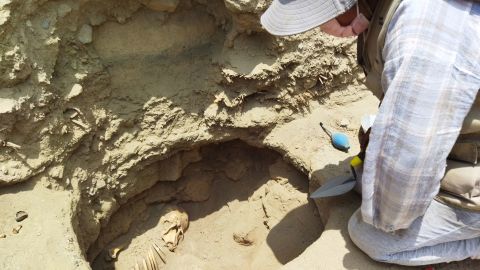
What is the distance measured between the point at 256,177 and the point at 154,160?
0.74 metres

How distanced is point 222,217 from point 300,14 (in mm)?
1852

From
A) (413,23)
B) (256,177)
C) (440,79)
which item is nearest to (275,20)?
(413,23)

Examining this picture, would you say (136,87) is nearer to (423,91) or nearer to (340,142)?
(340,142)

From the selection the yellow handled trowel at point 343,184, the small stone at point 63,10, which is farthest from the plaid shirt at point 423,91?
the small stone at point 63,10

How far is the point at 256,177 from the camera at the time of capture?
9.98 feet

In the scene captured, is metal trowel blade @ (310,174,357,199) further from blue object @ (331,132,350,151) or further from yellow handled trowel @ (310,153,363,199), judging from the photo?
blue object @ (331,132,350,151)

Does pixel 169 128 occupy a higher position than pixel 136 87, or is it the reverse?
pixel 136 87

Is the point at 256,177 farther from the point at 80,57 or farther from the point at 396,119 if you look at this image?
the point at 396,119

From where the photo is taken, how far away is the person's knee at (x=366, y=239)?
1744 millimetres

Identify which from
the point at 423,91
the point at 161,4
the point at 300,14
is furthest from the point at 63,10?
the point at 423,91

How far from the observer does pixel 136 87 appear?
8.50ft

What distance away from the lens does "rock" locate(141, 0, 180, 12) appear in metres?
2.43

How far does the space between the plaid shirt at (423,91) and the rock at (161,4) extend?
4.73ft

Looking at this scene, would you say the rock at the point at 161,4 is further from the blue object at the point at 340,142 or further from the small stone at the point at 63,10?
the blue object at the point at 340,142
